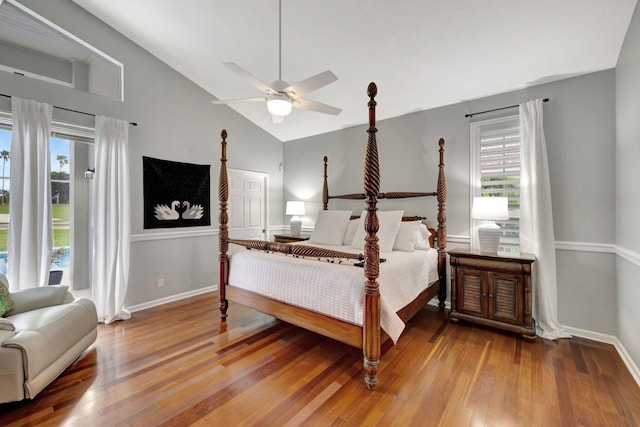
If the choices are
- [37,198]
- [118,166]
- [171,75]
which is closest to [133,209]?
[118,166]

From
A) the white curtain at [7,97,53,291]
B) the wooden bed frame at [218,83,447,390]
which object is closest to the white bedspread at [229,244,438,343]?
the wooden bed frame at [218,83,447,390]

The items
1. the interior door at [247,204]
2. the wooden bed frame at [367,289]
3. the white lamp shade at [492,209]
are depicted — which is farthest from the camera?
the interior door at [247,204]

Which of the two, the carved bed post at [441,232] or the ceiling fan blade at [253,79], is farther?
the carved bed post at [441,232]

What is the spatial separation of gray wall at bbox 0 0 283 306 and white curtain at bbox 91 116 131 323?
0.20 m

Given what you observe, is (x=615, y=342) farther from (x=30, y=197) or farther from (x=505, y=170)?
(x=30, y=197)

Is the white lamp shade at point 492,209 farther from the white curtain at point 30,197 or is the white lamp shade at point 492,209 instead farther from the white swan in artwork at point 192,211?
the white curtain at point 30,197

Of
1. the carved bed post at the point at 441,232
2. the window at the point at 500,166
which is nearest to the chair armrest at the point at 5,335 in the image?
the carved bed post at the point at 441,232

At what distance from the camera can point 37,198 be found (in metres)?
2.64

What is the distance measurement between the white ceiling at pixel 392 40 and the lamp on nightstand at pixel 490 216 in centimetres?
130

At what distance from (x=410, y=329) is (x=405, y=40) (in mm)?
2860

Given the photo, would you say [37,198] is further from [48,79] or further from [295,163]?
[295,163]

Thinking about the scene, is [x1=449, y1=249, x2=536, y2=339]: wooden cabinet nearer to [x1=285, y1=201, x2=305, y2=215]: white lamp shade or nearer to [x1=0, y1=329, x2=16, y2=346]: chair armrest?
[x1=285, y1=201, x2=305, y2=215]: white lamp shade

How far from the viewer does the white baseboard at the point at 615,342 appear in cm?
207

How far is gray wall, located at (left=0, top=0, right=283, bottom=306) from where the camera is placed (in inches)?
115
